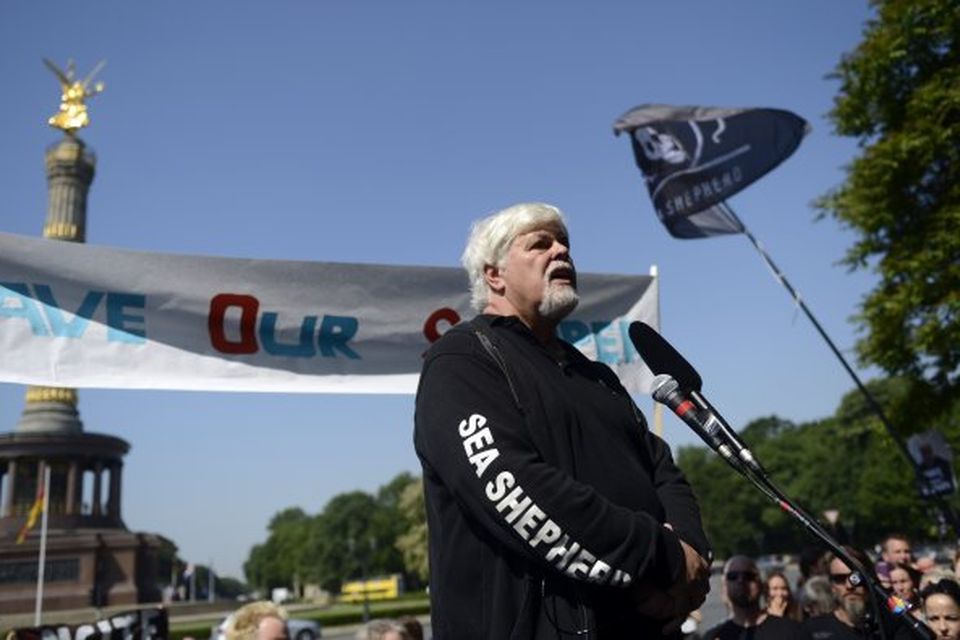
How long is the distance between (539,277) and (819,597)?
487 cm

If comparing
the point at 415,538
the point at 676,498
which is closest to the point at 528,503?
the point at 676,498

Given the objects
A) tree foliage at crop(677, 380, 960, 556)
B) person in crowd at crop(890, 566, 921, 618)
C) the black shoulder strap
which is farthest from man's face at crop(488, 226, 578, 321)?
tree foliage at crop(677, 380, 960, 556)

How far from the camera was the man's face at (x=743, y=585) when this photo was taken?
6445 mm

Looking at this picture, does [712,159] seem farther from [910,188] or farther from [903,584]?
[910,188]

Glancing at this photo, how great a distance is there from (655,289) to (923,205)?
13.2 meters

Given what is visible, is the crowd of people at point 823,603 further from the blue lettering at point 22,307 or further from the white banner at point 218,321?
the blue lettering at point 22,307

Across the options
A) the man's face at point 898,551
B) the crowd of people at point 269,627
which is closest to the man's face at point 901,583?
the man's face at point 898,551

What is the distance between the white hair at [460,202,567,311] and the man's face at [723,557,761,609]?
4.55 metres

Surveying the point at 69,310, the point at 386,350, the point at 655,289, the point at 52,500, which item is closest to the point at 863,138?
the point at 655,289

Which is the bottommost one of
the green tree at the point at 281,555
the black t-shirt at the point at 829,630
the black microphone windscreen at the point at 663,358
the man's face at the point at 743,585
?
the black t-shirt at the point at 829,630

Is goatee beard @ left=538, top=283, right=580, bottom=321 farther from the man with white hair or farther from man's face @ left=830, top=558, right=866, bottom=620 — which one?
man's face @ left=830, top=558, right=866, bottom=620

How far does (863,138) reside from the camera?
1880cm

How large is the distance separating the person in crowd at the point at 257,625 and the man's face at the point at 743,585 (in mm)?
3184

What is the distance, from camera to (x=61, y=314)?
210 inches
